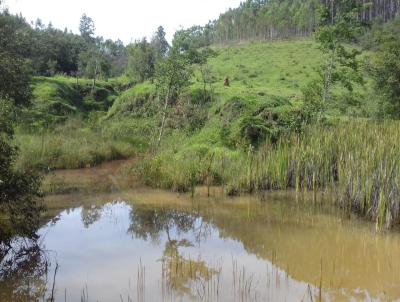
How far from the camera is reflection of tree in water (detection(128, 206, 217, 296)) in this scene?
542 centimetres

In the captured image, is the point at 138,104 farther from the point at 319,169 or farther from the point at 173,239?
the point at 173,239

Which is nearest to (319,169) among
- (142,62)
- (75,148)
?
(75,148)

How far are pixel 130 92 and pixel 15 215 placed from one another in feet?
60.9

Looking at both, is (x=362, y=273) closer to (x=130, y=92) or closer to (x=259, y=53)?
(x=130, y=92)

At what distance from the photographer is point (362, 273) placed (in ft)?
18.9

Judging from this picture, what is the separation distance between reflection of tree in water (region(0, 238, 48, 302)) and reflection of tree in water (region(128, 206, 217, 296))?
1.49m

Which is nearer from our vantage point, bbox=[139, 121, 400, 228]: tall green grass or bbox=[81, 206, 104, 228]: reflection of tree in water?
bbox=[139, 121, 400, 228]: tall green grass

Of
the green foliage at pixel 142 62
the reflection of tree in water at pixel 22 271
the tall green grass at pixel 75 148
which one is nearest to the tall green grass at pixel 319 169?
the tall green grass at pixel 75 148

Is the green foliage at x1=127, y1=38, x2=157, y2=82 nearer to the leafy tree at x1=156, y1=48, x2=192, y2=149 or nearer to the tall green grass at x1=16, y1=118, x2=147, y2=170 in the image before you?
the tall green grass at x1=16, y1=118, x2=147, y2=170

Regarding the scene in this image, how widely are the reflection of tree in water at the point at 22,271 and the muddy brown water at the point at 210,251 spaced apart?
0.09 ft

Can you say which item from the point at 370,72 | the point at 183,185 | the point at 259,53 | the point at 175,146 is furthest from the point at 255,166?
the point at 259,53

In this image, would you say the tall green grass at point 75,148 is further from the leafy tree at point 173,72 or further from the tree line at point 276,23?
the tree line at point 276,23

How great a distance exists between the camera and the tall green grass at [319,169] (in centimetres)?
748

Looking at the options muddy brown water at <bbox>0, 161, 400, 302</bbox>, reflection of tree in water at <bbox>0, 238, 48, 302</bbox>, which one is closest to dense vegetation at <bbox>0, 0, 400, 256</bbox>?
reflection of tree in water at <bbox>0, 238, 48, 302</bbox>
